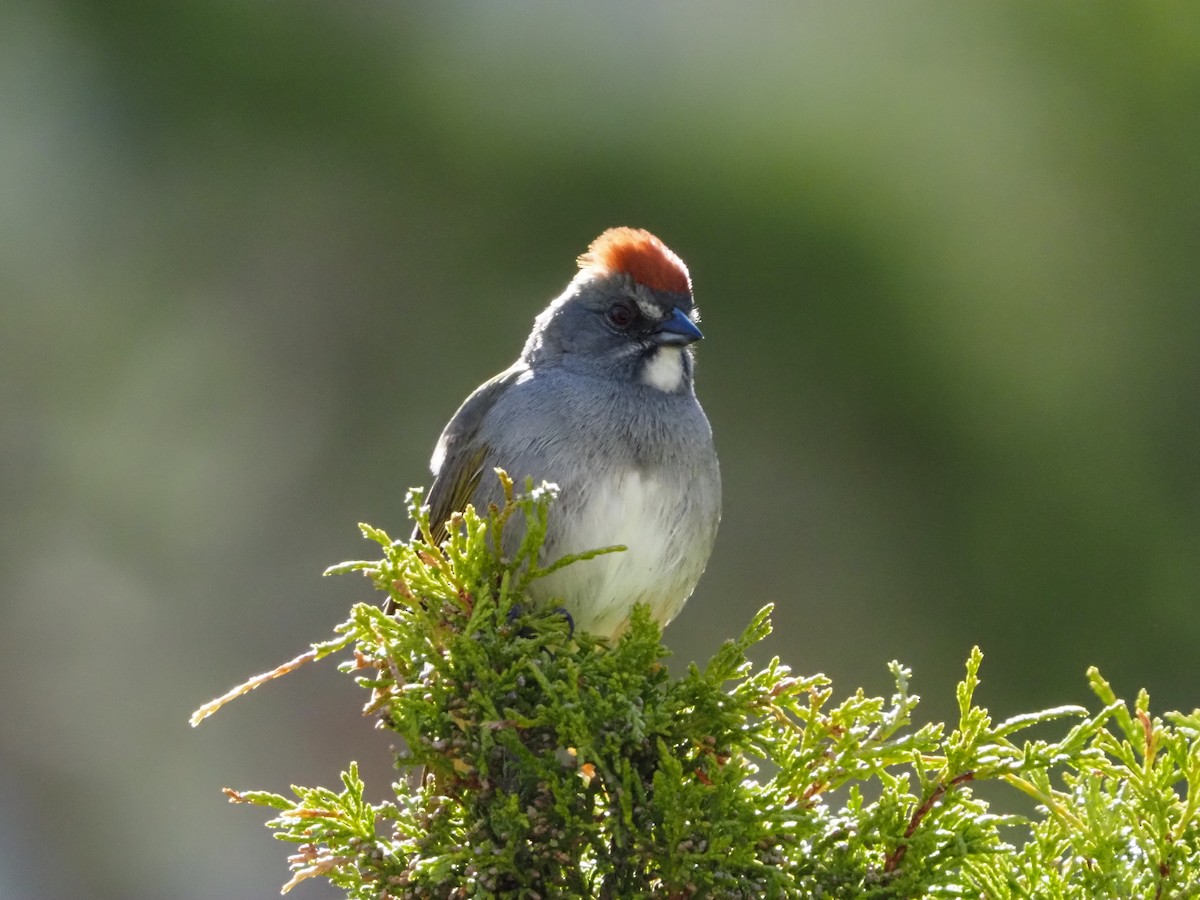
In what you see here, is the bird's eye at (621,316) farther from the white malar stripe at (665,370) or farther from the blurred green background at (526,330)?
the blurred green background at (526,330)

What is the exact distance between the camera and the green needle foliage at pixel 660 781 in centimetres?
241

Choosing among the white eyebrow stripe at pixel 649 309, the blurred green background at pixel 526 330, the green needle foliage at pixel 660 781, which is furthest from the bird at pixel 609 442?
the blurred green background at pixel 526 330

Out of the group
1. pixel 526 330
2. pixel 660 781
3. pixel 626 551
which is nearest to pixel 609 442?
pixel 626 551

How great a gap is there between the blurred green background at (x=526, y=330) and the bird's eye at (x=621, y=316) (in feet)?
7.36

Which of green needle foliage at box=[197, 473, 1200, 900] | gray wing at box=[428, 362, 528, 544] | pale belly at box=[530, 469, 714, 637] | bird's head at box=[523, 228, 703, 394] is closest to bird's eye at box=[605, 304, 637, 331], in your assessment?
bird's head at box=[523, 228, 703, 394]

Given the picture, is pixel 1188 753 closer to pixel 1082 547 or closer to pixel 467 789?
pixel 467 789

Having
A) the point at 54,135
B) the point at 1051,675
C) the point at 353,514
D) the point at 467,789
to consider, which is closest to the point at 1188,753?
the point at 467,789

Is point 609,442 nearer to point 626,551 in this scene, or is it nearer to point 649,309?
point 626,551

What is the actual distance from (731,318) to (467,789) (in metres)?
4.07

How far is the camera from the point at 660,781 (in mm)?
2428

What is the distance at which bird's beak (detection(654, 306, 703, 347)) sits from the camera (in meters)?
3.96

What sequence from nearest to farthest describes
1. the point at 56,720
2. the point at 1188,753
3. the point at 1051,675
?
the point at 1188,753 < the point at 1051,675 < the point at 56,720

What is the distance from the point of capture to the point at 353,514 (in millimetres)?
6809

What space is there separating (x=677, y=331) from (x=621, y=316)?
180 mm
